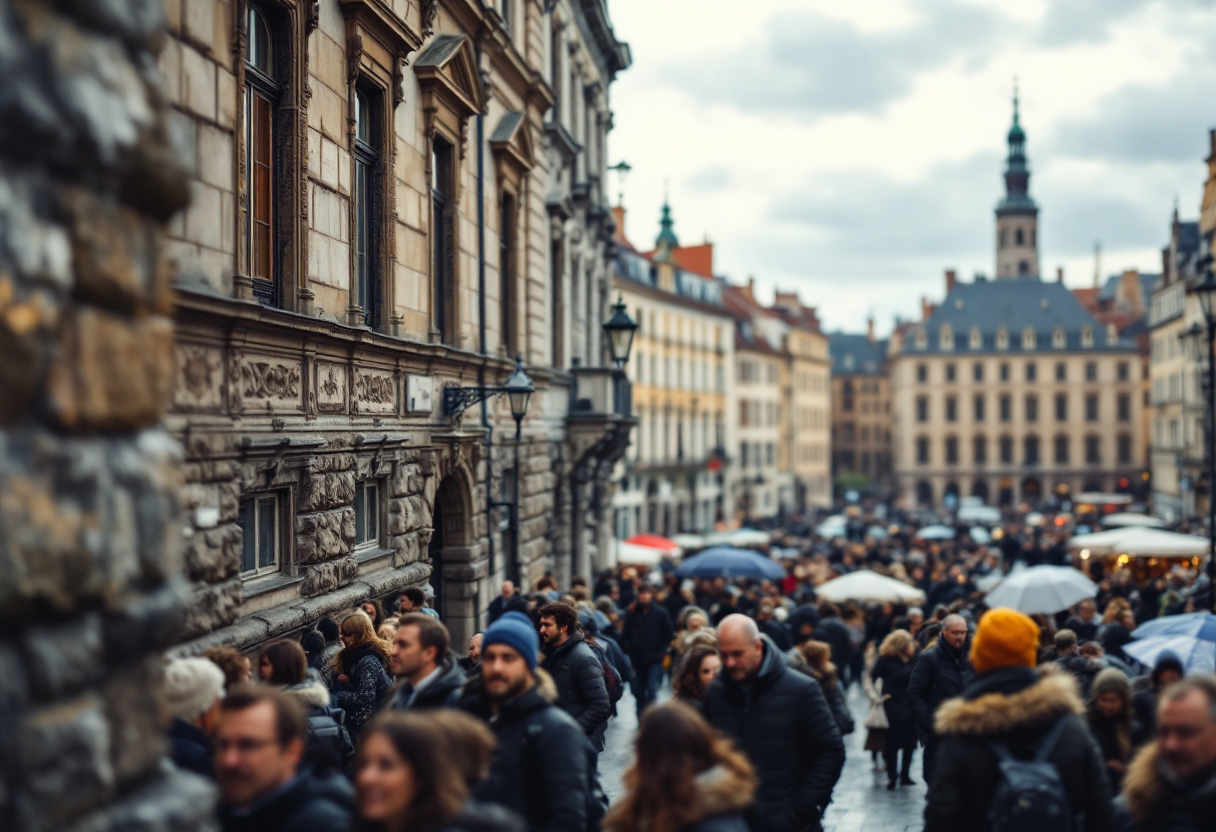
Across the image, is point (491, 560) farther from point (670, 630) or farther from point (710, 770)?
point (710, 770)

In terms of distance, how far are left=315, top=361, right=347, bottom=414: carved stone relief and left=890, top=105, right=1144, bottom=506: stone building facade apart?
4250 inches

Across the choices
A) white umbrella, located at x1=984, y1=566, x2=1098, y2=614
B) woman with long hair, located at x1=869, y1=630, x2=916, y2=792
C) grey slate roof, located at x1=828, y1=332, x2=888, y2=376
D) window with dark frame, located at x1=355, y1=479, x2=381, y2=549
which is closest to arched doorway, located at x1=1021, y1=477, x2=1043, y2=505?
grey slate roof, located at x1=828, y1=332, x2=888, y2=376

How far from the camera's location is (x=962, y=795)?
5289mm

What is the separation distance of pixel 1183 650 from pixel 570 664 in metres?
4.80

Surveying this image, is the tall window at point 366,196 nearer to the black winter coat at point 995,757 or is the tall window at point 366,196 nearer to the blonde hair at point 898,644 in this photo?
the blonde hair at point 898,644

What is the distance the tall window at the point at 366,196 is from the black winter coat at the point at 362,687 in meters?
4.89

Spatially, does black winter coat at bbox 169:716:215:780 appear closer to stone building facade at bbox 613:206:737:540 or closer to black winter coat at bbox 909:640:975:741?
black winter coat at bbox 909:640:975:741

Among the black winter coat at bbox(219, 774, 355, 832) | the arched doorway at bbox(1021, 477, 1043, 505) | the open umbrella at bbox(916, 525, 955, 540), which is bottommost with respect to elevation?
the arched doorway at bbox(1021, 477, 1043, 505)

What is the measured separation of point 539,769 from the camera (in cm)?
536

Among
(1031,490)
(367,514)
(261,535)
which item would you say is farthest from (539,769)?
(1031,490)

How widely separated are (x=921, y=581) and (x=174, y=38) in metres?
20.6

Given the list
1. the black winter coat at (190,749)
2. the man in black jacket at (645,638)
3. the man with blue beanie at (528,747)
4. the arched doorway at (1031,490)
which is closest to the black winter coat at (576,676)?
the man with blue beanie at (528,747)

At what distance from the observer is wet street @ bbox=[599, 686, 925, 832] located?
38.9ft

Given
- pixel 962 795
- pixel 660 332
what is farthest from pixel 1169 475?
pixel 962 795
